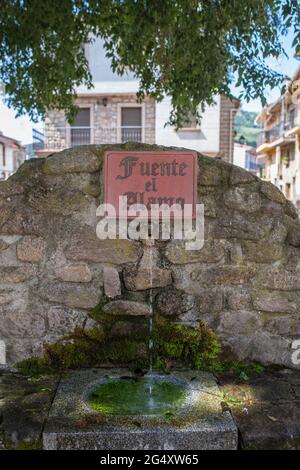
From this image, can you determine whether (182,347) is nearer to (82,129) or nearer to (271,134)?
(82,129)

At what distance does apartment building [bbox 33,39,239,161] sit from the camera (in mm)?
13935

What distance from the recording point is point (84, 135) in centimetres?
1466

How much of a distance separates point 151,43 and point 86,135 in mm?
11362

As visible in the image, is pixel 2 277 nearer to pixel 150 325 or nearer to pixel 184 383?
pixel 150 325

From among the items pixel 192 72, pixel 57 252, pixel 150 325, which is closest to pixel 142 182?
pixel 57 252

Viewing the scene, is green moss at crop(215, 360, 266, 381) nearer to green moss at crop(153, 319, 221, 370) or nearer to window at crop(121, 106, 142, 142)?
green moss at crop(153, 319, 221, 370)

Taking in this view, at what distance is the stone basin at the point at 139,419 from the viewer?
A: 1.57 meters

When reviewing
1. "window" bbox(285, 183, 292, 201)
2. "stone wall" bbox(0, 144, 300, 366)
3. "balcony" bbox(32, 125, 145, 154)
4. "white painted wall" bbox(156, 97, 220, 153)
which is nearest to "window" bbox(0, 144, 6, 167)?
"balcony" bbox(32, 125, 145, 154)

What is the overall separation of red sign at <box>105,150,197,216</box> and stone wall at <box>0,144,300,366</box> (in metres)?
0.06

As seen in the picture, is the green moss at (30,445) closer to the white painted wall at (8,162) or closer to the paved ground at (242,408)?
the paved ground at (242,408)

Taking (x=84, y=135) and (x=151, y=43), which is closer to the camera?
(x=151, y=43)

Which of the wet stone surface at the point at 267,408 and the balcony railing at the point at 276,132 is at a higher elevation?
the balcony railing at the point at 276,132

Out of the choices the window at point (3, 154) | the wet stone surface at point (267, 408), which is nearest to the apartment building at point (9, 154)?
the window at point (3, 154)

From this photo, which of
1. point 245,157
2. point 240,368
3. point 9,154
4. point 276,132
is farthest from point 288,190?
point 240,368
